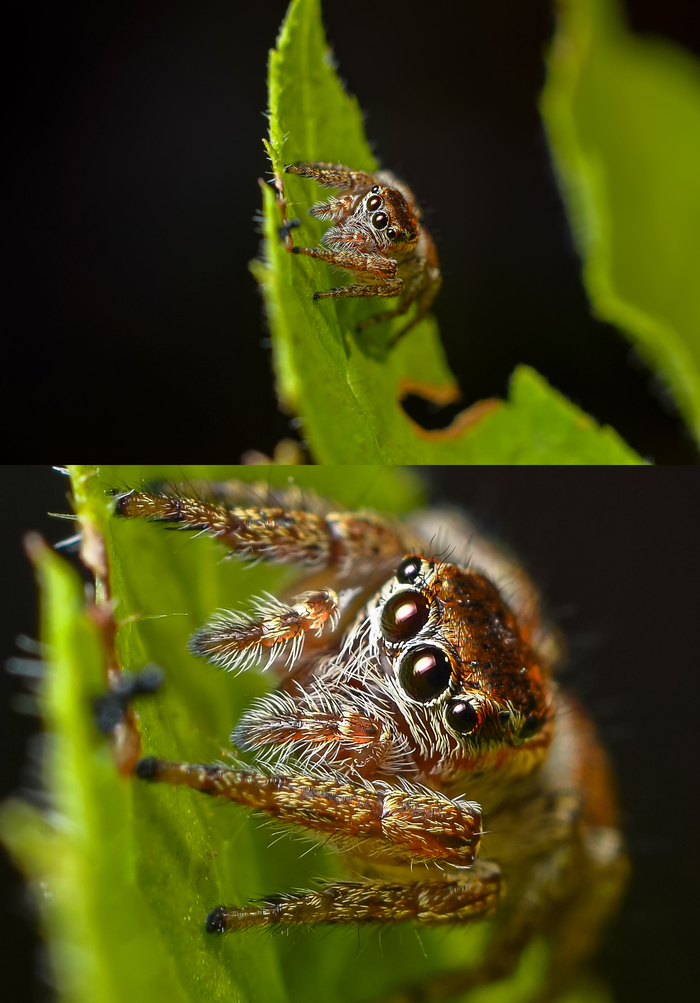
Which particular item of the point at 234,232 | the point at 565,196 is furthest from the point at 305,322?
the point at 565,196

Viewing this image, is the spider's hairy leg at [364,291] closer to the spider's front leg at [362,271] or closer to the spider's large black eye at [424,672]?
the spider's front leg at [362,271]

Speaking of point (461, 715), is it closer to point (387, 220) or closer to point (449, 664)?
point (449, 664)

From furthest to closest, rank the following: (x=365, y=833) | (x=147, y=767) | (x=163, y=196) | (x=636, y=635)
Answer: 1. (x=636, y=635)
2. (x=163, y=196)
3. (x=365, y=833)
4. (x=147, y=767)

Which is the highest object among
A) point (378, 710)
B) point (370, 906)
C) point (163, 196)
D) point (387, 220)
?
point (387, 220)

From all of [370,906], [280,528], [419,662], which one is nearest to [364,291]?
[280,528]

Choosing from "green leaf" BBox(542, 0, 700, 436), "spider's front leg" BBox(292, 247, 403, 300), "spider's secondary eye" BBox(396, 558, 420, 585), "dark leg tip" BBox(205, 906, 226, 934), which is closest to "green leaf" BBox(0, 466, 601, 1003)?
"dark leg tip" BBox(205, 906, 226, 934)

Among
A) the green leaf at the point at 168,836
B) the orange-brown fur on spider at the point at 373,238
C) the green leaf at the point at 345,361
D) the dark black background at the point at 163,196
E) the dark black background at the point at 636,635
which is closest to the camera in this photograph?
the green leaf at the point at 168,836

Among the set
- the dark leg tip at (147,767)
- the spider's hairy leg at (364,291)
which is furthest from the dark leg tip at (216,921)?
the spider's hairy leg at (364,291)

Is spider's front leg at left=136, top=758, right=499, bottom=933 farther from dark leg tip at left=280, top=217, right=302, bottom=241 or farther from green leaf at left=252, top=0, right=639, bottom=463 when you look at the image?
dark leg tip at left=280, top=217, right=302, bottom=241
